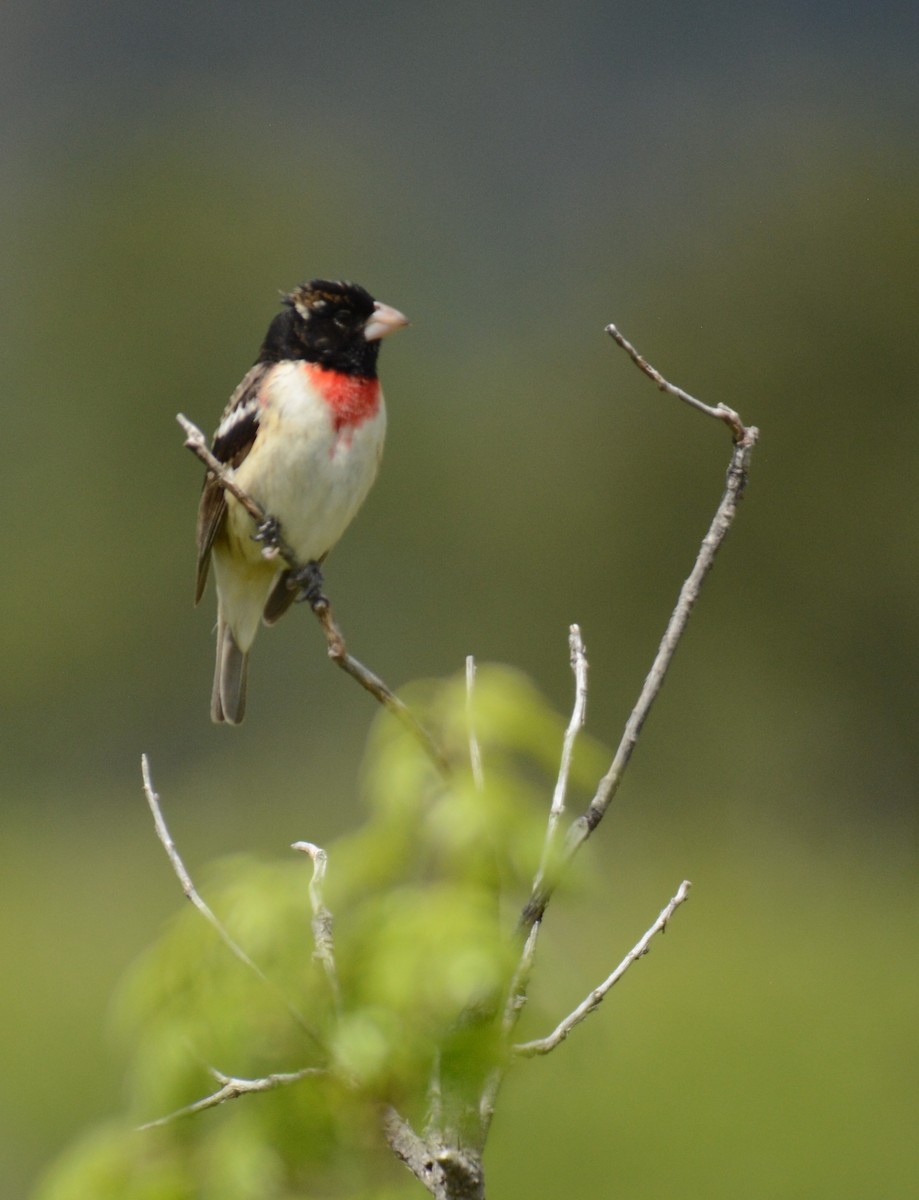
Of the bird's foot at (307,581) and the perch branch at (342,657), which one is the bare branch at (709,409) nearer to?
the perch branch at (342,657)

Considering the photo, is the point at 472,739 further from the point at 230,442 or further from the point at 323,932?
the point at 230,442

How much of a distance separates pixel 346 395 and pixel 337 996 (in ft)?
8.12

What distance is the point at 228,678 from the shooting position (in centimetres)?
414

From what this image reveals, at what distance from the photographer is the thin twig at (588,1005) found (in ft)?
4.27

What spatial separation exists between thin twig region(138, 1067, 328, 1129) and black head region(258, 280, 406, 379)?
8.14 ft

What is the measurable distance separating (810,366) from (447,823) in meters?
→ 15.4

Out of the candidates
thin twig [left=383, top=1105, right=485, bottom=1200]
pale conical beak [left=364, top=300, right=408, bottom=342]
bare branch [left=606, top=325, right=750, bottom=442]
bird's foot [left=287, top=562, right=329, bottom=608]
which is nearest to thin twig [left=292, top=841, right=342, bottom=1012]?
thin twig [left=383, top=1105, right=485, bottom=1200]

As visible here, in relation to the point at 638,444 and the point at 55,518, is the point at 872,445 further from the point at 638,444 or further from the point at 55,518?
the point at 55,518

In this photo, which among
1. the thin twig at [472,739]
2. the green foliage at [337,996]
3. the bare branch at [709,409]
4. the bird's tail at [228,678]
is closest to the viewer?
the green foliage at [337,996]

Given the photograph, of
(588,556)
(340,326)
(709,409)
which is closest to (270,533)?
(340,326)

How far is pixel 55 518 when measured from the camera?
20.4 meters

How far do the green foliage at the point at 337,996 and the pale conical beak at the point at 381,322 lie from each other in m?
2.29

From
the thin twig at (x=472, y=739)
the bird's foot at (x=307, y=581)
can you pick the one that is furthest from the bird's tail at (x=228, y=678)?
the thin twig at (x=472, y=739)

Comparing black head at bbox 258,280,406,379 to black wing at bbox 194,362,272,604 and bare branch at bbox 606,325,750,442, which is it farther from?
bare branch at bbox 606,325,750,442
